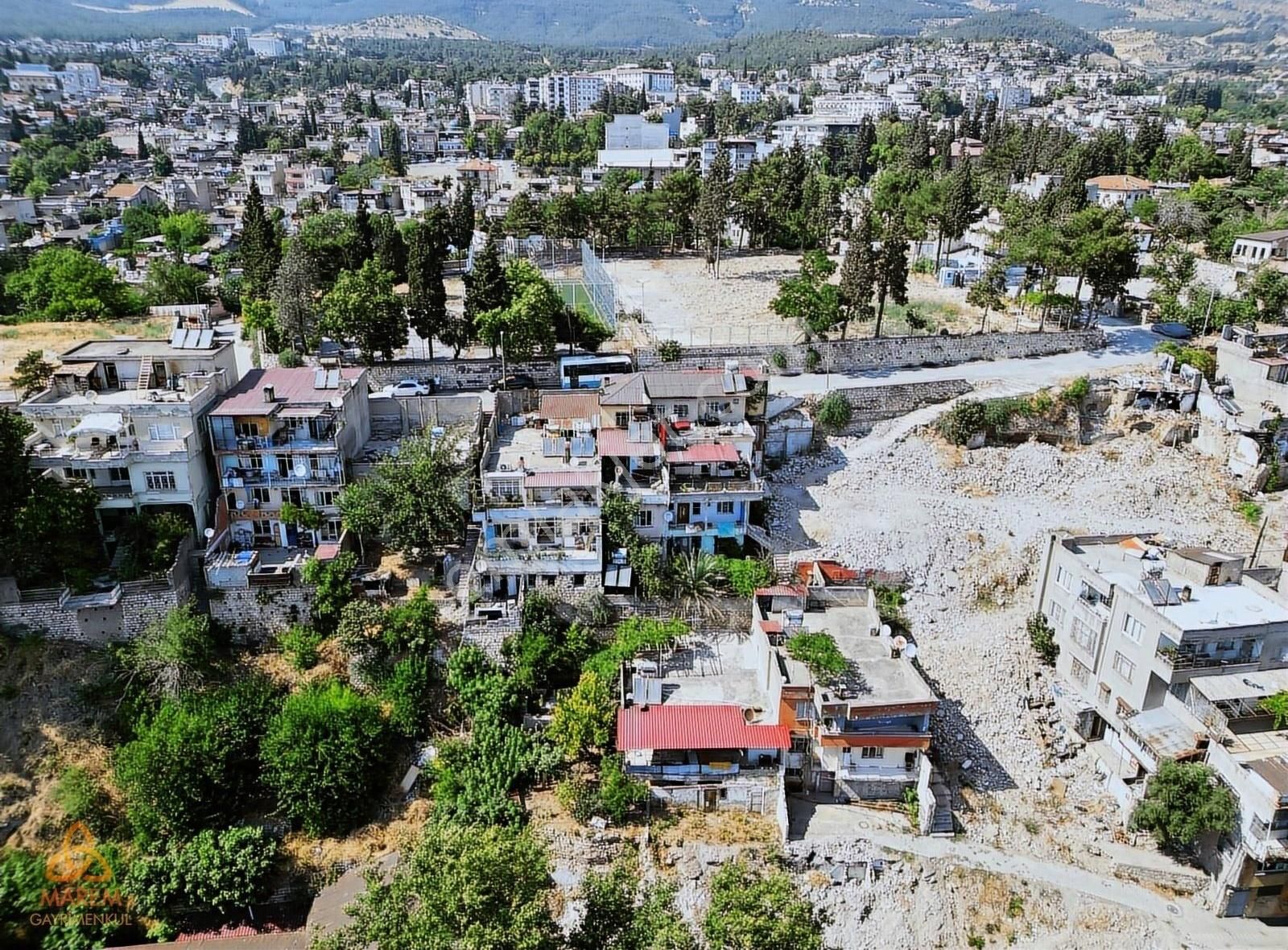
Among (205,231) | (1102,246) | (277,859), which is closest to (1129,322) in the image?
(1102,246)

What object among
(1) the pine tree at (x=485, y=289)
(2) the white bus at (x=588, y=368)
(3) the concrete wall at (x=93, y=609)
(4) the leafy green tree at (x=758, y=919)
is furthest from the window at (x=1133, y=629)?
(3) the concrete wall at (x=93, y=609)

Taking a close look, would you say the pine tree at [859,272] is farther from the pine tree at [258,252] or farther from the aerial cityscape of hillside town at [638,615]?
the pine tree at [258,252]

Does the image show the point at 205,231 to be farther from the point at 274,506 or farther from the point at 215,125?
the point at 215,125

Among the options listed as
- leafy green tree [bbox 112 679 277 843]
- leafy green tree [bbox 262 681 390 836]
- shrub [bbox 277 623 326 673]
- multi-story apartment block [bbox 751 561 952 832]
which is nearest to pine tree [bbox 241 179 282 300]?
shrub [bbox 277 623 326 673]

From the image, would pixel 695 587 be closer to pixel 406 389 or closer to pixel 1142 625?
pixel 1142 625

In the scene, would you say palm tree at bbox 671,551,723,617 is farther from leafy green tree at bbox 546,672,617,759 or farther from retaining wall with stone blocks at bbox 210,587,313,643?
retaining wall with stone blocks at bbox 210,587,313,643
